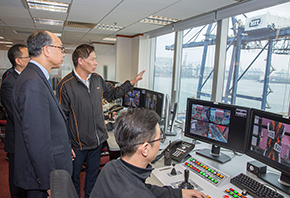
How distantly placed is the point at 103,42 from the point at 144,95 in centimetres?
345

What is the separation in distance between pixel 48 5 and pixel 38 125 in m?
2.60

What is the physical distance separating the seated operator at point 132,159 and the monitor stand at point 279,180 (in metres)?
1.06

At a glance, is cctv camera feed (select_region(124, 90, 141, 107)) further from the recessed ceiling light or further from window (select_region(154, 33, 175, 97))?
the recessed ceiling light

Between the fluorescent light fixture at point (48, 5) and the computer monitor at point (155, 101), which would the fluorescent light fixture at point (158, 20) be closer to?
the fluorescent light fixture at point (48, 5)

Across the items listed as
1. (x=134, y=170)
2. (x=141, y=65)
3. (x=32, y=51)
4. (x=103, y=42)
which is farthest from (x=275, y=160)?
(x=103, y=42)

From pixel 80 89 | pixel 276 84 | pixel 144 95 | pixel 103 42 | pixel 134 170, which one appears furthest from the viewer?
pixel 103 42

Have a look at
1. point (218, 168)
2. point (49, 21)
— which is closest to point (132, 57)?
point (49, 21)

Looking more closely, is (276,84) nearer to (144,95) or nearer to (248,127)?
(248,127)

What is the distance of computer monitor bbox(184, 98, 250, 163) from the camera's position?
5.49 feet

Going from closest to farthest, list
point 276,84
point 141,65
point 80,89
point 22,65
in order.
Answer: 1. point 80,89
2. point 22,65
3. point 276,84
4. point 141,65

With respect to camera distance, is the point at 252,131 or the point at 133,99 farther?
the point at 133,99

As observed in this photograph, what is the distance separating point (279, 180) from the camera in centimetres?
147

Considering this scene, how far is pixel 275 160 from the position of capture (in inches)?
55.7

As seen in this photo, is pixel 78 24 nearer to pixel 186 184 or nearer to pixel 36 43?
pixel 36 43
